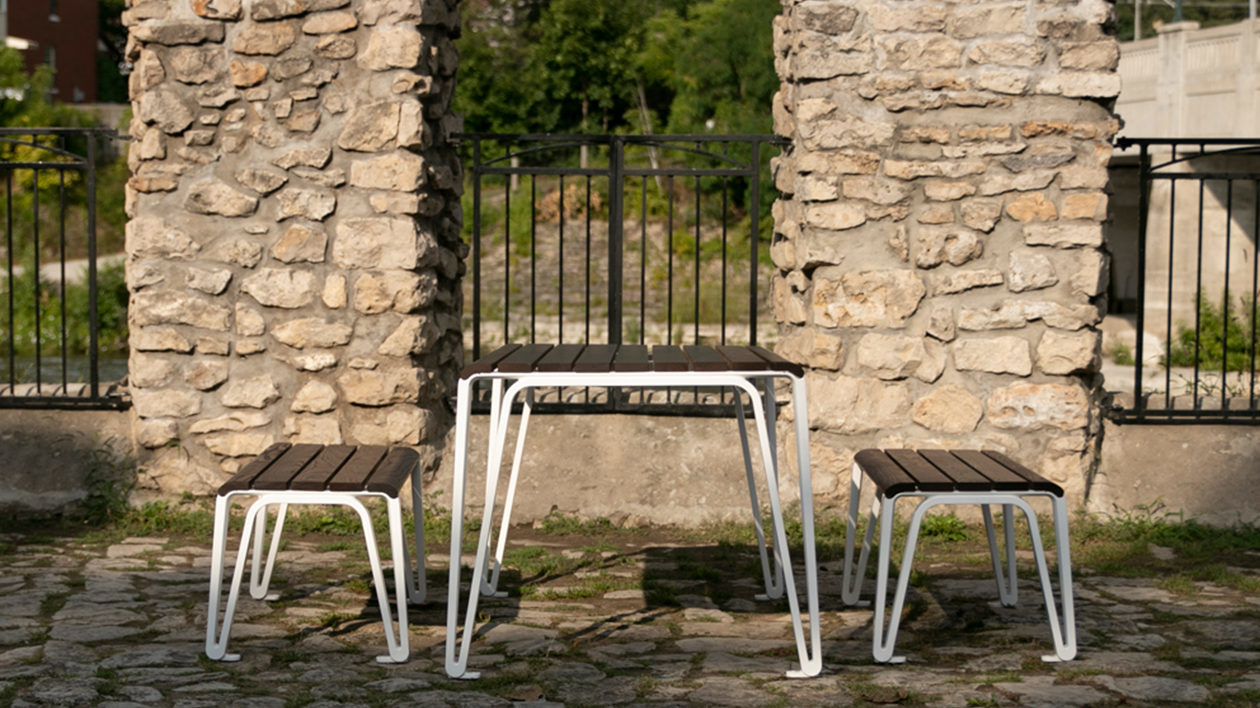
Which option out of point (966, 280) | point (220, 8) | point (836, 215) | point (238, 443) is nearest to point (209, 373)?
point (238, 443)

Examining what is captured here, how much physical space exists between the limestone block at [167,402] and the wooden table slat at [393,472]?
162cm

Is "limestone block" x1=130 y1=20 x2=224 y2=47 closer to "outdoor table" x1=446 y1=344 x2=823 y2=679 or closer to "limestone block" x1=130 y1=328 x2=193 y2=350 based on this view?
"limestone block" x1=130 y1=328 x2=193 y2=350

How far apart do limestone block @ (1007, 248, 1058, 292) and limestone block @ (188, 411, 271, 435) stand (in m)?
3.08

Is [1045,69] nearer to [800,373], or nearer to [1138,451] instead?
[1138,451]

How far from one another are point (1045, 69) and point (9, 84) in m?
21.6

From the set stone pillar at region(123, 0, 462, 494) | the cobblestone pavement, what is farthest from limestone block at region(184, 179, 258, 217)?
the cobblestone pavement

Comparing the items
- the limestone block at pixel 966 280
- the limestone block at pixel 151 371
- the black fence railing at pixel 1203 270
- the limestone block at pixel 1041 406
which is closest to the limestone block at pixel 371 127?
the limestone block at pixel 151 371

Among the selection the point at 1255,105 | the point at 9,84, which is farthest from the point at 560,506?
the point at 9,84

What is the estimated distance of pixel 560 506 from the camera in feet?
18.1

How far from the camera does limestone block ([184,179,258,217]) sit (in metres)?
5.27

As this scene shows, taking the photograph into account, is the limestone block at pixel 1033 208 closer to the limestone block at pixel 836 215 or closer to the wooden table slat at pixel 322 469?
the limestone block at pixel 836 215

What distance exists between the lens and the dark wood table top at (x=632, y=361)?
3445 millimetres

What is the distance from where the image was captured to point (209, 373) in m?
5.35

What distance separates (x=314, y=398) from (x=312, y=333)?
268mm
